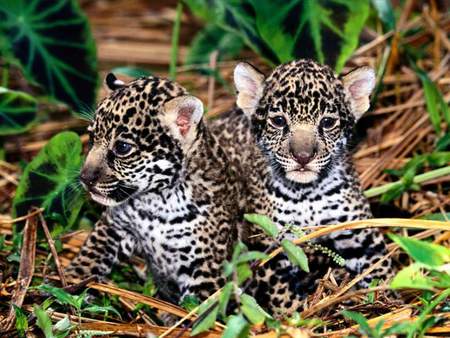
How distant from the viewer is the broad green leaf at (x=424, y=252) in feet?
16.5

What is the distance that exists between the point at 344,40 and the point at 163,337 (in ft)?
10.1

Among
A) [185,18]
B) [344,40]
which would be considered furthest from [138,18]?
[344,40]

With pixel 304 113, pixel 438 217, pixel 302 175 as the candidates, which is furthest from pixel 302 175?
pixel 438 217


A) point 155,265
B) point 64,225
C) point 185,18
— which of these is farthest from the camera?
point 185,18

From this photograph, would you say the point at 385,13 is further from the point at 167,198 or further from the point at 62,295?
the point at 62,295

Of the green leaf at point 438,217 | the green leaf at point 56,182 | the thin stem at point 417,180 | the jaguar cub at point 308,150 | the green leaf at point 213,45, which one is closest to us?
the jaguar cub at point 308,150

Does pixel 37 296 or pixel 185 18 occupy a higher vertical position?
pixel 185 18

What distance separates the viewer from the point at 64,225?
744 centimetres

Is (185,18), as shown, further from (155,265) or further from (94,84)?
(155,265)

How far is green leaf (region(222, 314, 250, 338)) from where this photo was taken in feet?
16.7

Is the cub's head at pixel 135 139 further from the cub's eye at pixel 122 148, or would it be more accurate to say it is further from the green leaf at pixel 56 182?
the green leaf at pixel 56 182

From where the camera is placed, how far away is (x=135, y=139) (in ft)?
20.4

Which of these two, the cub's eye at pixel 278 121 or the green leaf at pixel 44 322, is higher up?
the cub's eye at pixel 278 121

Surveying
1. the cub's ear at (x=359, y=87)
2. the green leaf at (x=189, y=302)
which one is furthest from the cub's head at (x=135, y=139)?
the cub's ear at (x=359, y=87)
